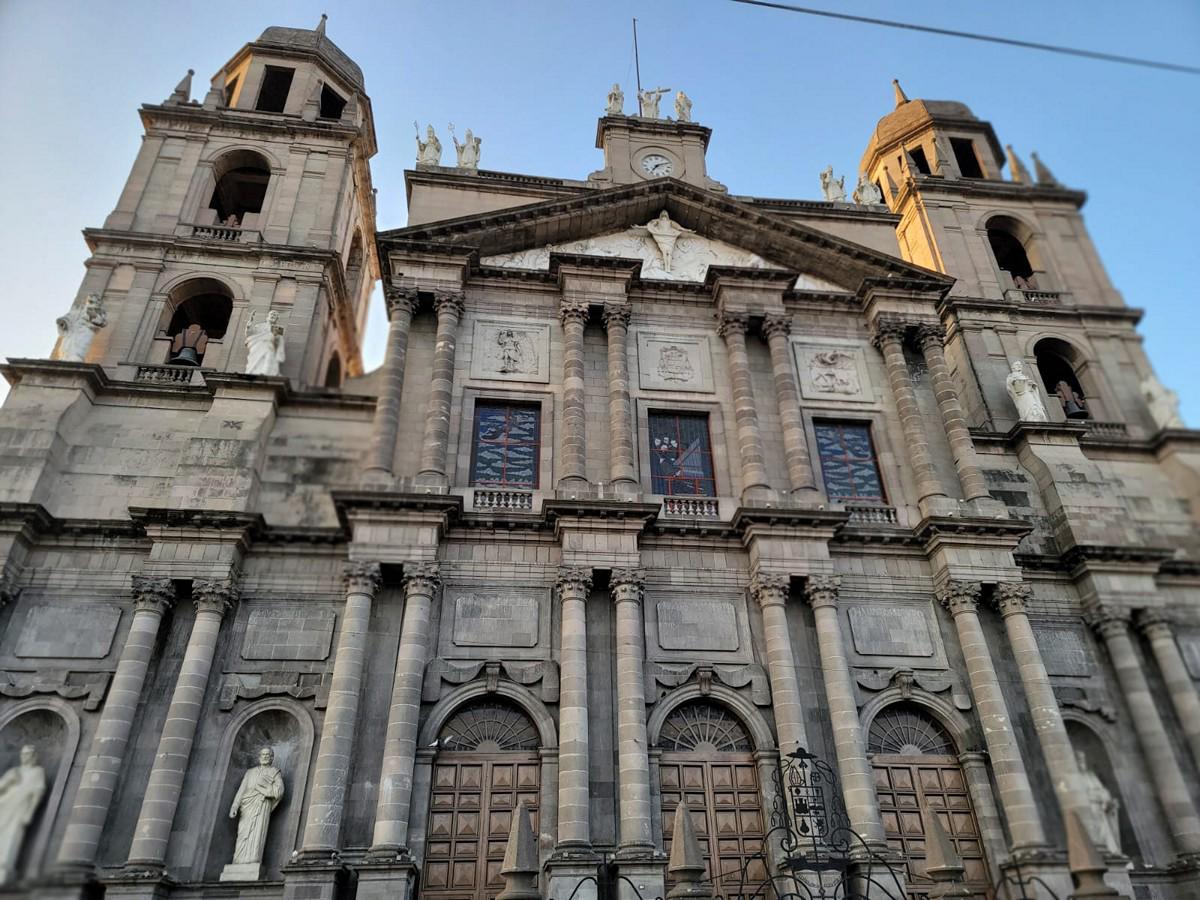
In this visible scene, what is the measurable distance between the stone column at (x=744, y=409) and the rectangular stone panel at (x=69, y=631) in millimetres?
13327

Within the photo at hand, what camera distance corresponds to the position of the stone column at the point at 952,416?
19938 mm

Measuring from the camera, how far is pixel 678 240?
23.5 m

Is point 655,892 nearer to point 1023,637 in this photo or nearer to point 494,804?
point 494,804

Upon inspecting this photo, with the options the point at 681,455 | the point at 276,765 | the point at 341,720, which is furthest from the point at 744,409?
the point at 276,765

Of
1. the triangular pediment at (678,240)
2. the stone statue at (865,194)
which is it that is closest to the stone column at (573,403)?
the triangular pediment at (678,240)

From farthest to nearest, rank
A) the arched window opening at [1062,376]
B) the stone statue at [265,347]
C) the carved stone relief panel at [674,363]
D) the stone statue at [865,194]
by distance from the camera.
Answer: the stone statue at [865,194]
the arched window opening at [1062,376]
the carved stone relief panel at [674,363]
the stone statue at [265,347]

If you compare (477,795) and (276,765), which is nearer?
(477,795)

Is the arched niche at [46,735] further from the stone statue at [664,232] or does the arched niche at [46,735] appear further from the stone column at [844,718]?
the stone statue at [664,232]

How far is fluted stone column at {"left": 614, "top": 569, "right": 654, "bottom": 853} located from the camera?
1471 centimetres

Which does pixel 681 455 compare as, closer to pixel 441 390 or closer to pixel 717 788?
pixel 441 390

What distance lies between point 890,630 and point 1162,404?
512 inches

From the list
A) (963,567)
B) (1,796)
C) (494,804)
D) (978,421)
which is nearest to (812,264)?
(978,421)

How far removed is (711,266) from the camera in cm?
2223

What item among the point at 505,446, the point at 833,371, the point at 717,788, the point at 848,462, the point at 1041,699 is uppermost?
the point at 833,371
